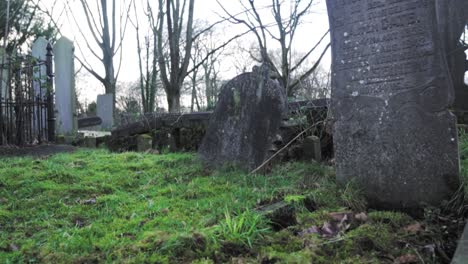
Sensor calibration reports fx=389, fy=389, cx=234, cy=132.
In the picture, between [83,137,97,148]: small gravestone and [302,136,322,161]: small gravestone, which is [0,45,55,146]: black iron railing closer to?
[83,137,97,148]: small gravestone

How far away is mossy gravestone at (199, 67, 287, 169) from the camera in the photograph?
4.37m

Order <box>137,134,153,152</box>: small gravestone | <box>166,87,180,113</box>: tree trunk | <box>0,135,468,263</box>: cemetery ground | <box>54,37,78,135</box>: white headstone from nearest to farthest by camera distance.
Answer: <box>0,135,468,263</box>: cemetery ground < <box>137,134,153,152</box>: small gravestone < <box>54,37,78,135</box>: white headstone < <box>166,87,180,113</box>: tree trunk

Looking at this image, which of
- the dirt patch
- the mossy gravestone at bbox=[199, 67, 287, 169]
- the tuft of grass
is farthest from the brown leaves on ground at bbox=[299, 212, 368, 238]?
the dirt patch

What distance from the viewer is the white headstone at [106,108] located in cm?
1545

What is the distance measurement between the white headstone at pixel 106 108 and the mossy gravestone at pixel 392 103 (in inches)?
533

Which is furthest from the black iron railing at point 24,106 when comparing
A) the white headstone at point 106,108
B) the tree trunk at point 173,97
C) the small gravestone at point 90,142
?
the white headstone at point 106,108

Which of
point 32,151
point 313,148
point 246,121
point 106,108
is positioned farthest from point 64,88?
point 313,148

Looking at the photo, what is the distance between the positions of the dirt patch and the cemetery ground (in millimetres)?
2812

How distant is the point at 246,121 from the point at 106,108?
480 inches

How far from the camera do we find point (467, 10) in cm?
649

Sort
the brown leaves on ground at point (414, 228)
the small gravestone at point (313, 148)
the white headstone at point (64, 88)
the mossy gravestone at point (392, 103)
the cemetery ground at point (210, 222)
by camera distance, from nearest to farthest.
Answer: the cemetery ground at point (210, 222)
the brown leaves on ground at point (414, 228)
the mossy gravestone at point (392, 103)
the small gravestone at point (313, 148)
the white headstone at point (64, 88)

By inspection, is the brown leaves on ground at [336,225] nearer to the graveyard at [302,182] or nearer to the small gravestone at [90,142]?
the graveyard at [302,182]

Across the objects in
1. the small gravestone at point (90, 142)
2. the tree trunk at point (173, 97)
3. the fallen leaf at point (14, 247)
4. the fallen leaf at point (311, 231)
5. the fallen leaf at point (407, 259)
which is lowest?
the fallen leaf at point (14, 247)

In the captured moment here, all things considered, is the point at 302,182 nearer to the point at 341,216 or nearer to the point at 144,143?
the point at 341,216
